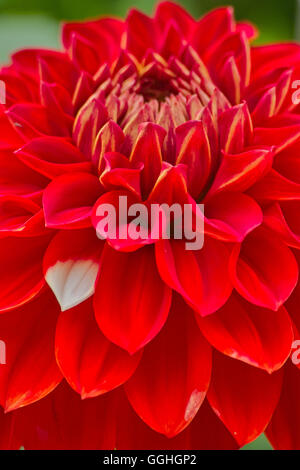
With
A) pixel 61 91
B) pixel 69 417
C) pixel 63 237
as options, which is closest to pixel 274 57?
pixel 61 91

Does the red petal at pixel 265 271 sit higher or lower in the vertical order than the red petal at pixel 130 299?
higher

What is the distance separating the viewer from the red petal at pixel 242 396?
62 centimetres

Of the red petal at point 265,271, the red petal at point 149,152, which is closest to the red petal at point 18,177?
the red petal at point 149,152

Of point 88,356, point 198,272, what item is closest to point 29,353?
point 88,356

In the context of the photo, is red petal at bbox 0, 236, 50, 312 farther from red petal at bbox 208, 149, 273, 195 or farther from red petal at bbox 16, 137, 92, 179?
red petal at bbox 208, 149, 273, 195

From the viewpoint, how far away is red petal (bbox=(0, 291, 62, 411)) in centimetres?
63

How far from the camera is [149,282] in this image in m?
0.66

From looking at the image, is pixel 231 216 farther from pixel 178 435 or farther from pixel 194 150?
pixel 178 435

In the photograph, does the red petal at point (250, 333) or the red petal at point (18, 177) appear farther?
the red petal at point (18, 177)

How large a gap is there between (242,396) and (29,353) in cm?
19

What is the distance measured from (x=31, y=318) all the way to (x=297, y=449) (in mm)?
273

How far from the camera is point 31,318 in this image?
2.20 ft

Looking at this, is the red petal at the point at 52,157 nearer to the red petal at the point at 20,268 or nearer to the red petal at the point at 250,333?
the red petal at the point at 20,268

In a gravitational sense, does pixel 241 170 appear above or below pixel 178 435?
above
